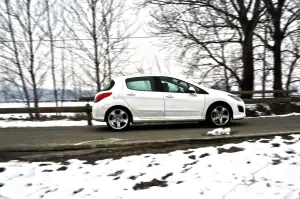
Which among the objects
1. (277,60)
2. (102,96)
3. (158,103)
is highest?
(277,60)

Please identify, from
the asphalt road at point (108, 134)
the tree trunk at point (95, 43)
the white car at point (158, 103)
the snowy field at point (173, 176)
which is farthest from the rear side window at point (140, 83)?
the tree trunk at point (95, 43)

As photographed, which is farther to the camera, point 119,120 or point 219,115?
point 219,115

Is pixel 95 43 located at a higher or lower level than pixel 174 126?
higher

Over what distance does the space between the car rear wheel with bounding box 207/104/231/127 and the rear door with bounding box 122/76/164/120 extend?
140 centimetres

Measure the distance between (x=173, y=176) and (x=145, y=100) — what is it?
4827 millimetres

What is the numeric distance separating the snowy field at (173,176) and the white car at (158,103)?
3.60m

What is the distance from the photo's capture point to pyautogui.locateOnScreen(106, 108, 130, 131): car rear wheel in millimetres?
11133

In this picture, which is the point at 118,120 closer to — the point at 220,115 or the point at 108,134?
the point at 108,134

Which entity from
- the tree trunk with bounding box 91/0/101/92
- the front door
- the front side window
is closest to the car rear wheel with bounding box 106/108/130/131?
the front door

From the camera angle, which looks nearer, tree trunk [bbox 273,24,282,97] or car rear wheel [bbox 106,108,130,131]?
car rear wheel [bbox 106,108,130,131]

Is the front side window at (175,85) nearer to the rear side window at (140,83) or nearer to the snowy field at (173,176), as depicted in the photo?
the rear side window at (140,83)

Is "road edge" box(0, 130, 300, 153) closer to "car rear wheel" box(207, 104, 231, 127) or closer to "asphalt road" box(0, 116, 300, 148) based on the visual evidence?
"asphalt road" box(0, 116, 300, 148)

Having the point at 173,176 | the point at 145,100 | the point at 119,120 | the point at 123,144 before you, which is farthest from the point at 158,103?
the point at 173,176

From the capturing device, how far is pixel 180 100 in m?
11.1
